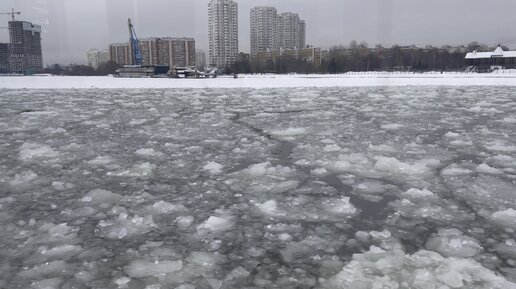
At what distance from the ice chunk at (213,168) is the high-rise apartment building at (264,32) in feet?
405

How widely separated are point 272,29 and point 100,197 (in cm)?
13106

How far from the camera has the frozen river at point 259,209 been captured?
89.2 inches

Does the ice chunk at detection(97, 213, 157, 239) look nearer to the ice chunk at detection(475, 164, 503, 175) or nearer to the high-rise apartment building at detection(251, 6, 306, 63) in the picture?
the ice chunk at detection(475, 164, 503, 175)

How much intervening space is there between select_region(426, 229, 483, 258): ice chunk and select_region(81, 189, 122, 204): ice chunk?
7.85 ft

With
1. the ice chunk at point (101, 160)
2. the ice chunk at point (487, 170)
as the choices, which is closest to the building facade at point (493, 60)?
the ice chunk at point (487, 170)

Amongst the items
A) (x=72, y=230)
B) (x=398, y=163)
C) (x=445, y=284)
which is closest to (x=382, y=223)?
(x=445, y=284)

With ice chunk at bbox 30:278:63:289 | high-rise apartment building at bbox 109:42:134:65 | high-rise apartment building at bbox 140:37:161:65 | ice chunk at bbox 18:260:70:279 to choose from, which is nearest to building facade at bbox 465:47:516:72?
ice chunk at bbox 18:260:70:279

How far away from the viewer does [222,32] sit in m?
115

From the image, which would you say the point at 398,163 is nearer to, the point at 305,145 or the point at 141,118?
the point at 305,145

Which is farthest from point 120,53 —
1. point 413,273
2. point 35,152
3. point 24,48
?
point 413,273

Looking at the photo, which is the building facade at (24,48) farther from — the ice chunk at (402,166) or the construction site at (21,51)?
the ice chunk at (402,166)

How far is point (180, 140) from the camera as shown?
5887 millimetres

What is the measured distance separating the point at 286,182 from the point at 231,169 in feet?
2.38

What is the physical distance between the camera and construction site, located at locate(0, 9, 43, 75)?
52.7 m
